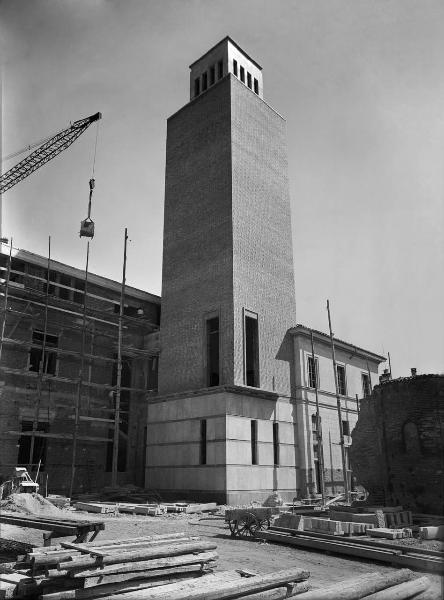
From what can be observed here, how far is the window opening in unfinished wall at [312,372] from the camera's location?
111ft

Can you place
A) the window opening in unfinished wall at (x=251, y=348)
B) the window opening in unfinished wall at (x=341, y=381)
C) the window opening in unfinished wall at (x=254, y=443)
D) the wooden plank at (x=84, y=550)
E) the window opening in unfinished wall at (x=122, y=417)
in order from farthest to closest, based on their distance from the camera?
the window opening in unfinished wall at (x=341, y=381)
the window opening in unfinished wall at (x=122, y=417)
the window opening in unfinished wall at (x=251, y=348)
the window opening in unfinished wall at (x=254, y=443)
the wooden plank at (x=84, y=550)

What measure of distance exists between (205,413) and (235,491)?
14.4 ft

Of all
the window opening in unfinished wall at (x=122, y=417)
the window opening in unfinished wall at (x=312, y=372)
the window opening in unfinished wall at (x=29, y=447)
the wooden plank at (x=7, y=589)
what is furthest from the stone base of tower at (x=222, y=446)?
the wooden plank at (x=7, y=589)

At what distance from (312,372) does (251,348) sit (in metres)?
5.59

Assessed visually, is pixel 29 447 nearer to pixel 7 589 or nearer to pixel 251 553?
pixel 251 553

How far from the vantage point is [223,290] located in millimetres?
30094

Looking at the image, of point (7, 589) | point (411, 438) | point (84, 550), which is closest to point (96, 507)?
point (411, 438)

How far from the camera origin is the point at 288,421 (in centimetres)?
3088

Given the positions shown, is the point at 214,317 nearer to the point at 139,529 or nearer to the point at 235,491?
the point at 235,491

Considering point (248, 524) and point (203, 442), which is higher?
point (203, 442)

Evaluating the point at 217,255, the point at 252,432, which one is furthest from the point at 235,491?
the point at 217,255

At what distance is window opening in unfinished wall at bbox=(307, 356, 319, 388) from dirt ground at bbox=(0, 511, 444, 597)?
52.8 feet

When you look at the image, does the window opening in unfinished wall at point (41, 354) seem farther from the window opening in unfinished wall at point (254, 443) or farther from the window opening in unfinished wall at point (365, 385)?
the window opening in unfinished wall at point (365, 385)

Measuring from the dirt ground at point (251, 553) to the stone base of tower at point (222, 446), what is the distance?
719 cm
